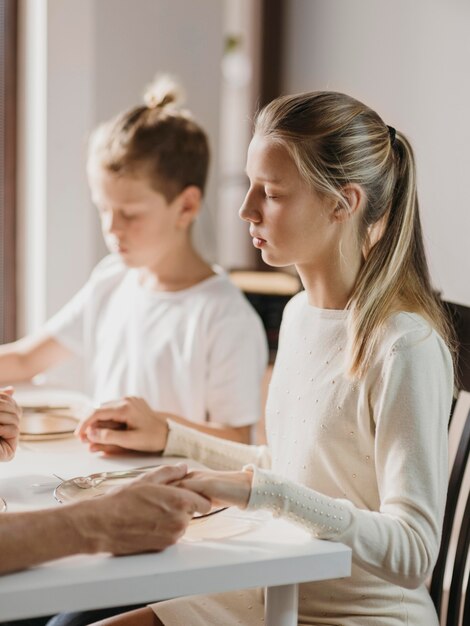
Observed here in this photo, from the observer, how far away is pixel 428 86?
88.0 inches

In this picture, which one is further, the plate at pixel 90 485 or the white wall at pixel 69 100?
the white wall at pixel 69 100

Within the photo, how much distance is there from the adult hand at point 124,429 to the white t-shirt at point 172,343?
39cm

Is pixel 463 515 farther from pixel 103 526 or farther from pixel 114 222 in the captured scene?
pixel 114 222

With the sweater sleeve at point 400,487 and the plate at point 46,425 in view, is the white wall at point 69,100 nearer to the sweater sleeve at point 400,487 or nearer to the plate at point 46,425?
the plate at point 46,425

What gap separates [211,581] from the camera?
0.97 meters

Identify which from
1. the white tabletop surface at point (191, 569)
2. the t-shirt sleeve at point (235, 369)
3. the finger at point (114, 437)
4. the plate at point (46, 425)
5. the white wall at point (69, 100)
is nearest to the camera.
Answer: the white tabletop surface at point (191, 569)

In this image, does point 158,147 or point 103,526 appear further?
point 158,147

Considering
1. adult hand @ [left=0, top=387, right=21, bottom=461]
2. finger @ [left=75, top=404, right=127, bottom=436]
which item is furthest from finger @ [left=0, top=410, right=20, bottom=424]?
finger @ [left=75, top=404, right=127, bottom=436]

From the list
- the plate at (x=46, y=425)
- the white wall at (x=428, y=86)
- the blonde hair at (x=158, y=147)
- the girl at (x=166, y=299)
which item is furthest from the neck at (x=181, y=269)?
the white wall at (x=428, y=86)

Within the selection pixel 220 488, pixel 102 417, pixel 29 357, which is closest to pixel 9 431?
pixel 102 417

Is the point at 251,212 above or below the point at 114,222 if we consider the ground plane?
above

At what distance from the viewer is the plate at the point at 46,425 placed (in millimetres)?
1556

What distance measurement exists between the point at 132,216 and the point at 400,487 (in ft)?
3.15

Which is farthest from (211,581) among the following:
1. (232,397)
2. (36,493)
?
(232,397)
